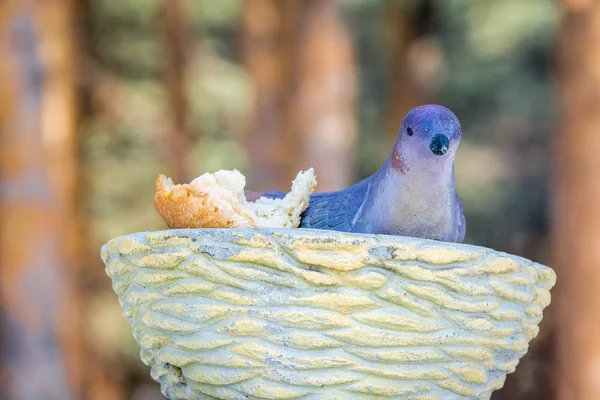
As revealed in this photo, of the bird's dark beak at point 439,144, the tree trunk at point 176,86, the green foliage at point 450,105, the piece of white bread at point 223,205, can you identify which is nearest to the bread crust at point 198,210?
the piece of white bread at point 223,205

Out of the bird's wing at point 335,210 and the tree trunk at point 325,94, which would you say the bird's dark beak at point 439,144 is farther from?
the tree trunk at point 325,94

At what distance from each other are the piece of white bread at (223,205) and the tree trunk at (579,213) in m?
2.56

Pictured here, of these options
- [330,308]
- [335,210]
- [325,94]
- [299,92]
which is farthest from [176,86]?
[330,308]

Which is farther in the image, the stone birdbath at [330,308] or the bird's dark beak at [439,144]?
the bird's dark beak at [439,144]

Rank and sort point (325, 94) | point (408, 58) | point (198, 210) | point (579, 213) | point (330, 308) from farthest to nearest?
point (408, 58) < point (325, 94) < point (579, 213) < point (198, 210) < point (330, 308)

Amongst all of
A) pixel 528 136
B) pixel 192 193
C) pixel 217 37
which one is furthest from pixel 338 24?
pixel 217 37

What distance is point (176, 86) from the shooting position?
Answer: 6902 mm

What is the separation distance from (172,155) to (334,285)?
552 cm

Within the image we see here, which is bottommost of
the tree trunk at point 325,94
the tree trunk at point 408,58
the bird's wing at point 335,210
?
the bird's wing at point 335,210

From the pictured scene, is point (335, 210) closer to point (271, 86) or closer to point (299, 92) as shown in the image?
point (299, 92)

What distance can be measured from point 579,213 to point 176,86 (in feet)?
13.1

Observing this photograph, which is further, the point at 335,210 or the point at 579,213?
the point at 579,213

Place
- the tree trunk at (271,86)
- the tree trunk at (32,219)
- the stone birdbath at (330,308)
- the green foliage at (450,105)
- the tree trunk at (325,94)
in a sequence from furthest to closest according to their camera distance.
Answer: the green foliage at (450,105) < the tree trunk at (271,86) < the tree trunk at (325,94) < the tree trunk at (32,219) < the stone birdbath at (330,308)

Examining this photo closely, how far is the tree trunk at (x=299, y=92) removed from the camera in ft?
15.5
